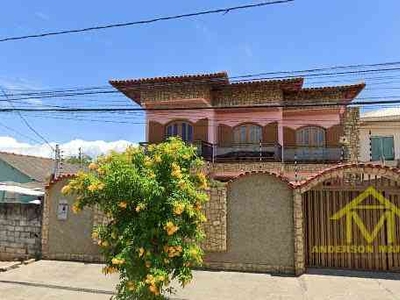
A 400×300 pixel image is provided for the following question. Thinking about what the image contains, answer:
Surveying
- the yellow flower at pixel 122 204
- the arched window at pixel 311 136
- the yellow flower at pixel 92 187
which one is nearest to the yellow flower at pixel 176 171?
the yellow flower at pixel 122 204

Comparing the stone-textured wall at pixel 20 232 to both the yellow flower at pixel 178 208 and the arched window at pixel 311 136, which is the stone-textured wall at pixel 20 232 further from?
the arched window at pixel 311 136

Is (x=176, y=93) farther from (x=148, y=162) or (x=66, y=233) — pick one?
(x=148, y=162)

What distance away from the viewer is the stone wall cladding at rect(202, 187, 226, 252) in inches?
447

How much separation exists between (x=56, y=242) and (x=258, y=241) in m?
6.83

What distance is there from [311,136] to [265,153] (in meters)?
3.03

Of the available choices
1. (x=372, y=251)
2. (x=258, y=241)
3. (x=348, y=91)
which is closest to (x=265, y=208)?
(x=258, y=241)

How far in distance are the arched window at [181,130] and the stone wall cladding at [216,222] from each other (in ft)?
28.0

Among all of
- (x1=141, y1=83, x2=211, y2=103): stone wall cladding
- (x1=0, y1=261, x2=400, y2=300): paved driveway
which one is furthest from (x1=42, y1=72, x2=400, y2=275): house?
(x1=141, y1=83, x2=211, y2=103): stone wall cladding

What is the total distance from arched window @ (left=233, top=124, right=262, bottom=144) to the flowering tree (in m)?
13.0

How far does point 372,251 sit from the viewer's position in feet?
36.7

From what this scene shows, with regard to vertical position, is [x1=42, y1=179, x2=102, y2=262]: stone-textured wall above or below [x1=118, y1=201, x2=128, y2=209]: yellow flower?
below

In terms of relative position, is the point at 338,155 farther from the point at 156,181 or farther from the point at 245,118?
the point at 156,181

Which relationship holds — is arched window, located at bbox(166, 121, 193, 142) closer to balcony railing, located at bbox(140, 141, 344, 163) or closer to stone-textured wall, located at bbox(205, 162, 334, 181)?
balcony railing, located at bbox(140, 141, 344, 163)

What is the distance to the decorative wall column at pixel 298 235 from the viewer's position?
1073 cm
